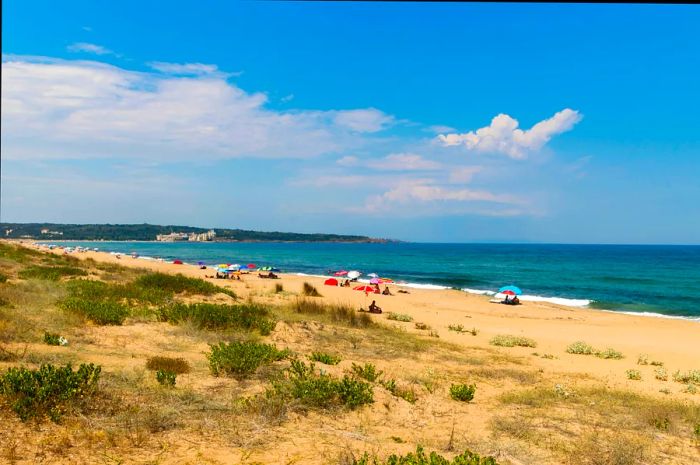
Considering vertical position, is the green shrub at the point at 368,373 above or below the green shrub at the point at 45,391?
below

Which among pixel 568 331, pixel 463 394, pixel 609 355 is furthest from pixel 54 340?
pixel 568 331

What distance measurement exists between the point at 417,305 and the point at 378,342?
16866 mm

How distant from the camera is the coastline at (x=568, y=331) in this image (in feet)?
39.6

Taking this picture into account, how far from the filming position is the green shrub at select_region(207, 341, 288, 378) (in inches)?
303

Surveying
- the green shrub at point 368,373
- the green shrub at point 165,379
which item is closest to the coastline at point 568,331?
the green shrub at point 368,373

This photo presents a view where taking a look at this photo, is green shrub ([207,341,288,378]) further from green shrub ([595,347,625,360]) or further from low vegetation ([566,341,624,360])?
green shrub ([595,347,625,360])

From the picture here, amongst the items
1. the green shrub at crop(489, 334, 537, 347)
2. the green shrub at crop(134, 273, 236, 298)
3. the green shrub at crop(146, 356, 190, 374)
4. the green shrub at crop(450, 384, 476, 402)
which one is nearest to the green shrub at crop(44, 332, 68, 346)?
the green shrub at crop(146, 356, 190, 374)

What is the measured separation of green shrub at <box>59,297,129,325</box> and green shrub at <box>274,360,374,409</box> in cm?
623

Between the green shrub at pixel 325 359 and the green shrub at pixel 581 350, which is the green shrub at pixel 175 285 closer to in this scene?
the green shrub at pixel 325 359

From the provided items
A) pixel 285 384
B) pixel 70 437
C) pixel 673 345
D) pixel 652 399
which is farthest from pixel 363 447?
pixel 673 345

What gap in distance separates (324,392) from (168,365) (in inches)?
118

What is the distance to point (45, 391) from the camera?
533 centimetres

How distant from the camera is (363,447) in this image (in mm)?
5262

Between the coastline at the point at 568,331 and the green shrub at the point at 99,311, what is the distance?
9.40m
